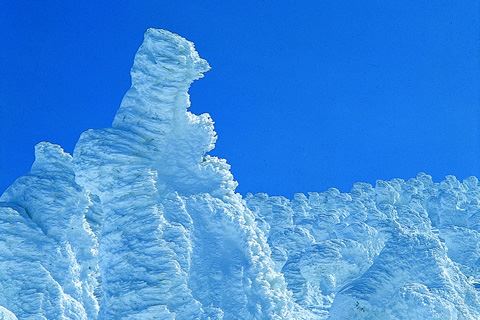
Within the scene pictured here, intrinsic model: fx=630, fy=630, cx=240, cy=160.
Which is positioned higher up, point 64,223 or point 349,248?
point 349,248

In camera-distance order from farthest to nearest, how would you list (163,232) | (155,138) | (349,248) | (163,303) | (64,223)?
1. (349,248)
2. (64,223)
3. (155,138)
4. (163,232)
5. (163,303)

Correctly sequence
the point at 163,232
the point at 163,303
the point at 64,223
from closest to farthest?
the point at 163,303, the point at 163,232, the point at 64,223

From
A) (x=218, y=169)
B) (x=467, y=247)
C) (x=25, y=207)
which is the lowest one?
(x=218, y=169)

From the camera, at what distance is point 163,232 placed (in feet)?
75.2

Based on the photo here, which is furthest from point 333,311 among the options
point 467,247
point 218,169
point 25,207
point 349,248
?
point 467,247

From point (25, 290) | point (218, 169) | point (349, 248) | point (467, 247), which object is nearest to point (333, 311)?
point (218, 169)

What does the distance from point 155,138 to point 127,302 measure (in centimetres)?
662

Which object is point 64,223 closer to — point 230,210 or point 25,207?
point 25,207

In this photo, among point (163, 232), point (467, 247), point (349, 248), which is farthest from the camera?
point (467, 247)

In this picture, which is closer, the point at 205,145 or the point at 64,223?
the point at 205,145

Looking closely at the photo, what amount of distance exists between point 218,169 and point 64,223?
11486 millimetres

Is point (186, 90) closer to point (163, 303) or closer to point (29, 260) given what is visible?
point (163, 303)

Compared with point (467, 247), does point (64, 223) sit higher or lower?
lower

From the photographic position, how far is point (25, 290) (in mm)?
30219
